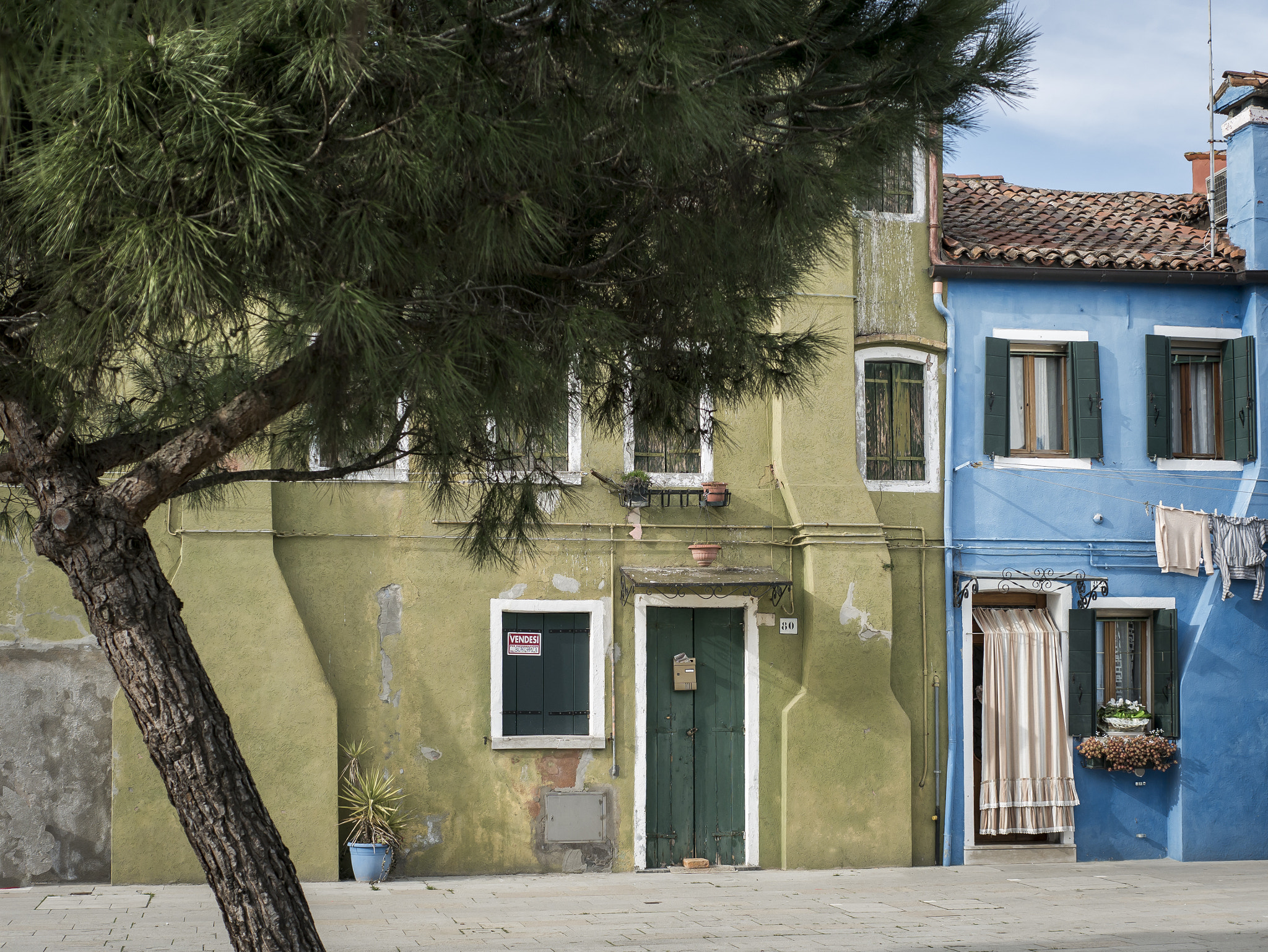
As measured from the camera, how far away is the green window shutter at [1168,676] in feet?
41.6

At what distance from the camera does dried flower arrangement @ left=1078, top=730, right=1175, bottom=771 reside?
12.4 meters

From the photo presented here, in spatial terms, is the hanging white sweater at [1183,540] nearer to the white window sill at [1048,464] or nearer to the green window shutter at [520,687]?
the white window sill at [1048,464]

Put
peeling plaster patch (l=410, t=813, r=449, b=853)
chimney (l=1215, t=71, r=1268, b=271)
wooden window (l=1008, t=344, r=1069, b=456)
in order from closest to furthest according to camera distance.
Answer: peeling plaster patch (l=410, t=813, r=449, b=853)
wooden window (l=1008, t=344, r=1069, b=456)
chimney (l=1215, t=71, r=1268, b=271)

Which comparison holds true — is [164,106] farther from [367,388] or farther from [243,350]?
[243,350]

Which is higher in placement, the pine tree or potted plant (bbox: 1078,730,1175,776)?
the pine tree

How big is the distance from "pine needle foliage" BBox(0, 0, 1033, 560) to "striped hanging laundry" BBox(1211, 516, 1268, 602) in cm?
907

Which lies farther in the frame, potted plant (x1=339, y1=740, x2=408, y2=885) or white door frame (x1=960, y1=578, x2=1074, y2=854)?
white door frame (x1=960, y1=578, x2=1074, y2=854)

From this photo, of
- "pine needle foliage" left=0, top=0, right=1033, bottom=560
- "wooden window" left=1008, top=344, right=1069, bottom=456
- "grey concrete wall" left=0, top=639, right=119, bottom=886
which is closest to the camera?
"pine needle foliage" left=0, top=0, right=1033, bottom=560

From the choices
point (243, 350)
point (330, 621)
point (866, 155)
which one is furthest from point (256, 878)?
point (330, 621)

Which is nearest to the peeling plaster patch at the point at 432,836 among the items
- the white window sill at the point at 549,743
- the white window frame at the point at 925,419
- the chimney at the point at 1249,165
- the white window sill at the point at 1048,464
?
the white window sill at the point at 549,743

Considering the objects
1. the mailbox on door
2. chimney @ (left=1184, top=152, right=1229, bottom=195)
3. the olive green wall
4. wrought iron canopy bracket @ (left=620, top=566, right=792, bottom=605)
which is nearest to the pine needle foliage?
the olive green wall

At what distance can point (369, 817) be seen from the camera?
36.0 feet

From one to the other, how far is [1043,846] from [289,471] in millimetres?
9721

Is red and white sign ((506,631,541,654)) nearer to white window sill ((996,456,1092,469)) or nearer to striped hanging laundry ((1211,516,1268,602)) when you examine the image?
white window sill ((996,456,1092,469))
